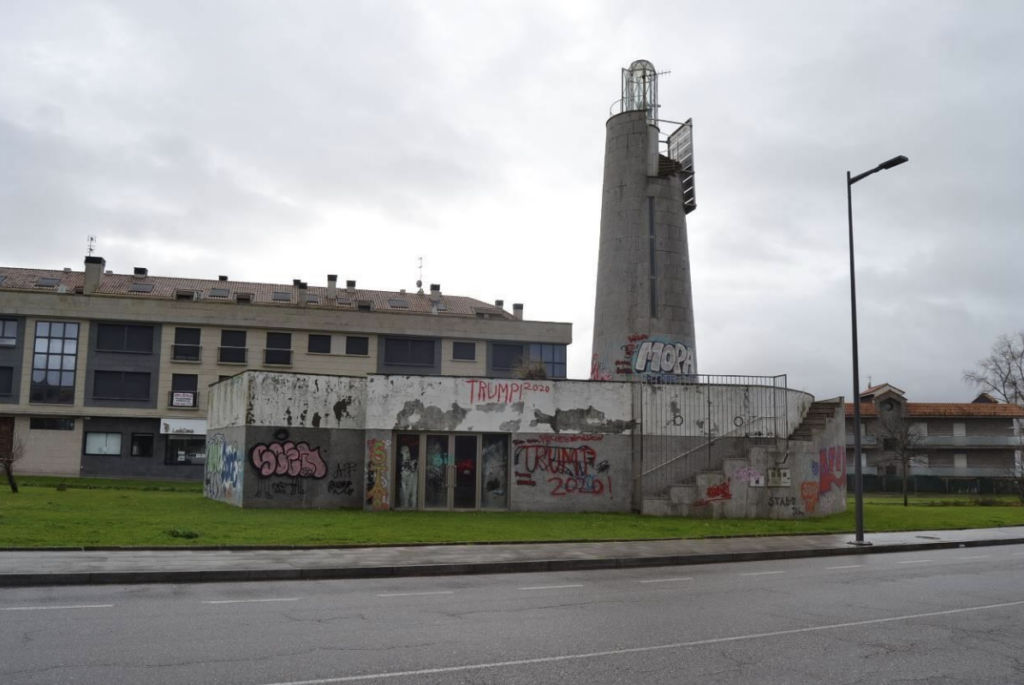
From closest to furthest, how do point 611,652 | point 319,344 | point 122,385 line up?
point 611,652
point 122,385
point 319,344

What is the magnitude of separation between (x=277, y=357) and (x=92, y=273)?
13736 millimetres

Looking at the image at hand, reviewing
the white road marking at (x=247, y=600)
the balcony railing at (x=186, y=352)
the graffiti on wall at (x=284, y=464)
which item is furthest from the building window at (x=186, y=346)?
the white road marking at (x=247, y=600)

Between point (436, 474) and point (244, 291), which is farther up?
point (244, 291)

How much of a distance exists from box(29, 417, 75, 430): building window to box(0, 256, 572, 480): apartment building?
62mm

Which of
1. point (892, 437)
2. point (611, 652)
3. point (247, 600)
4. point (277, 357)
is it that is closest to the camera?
point (611, 652)

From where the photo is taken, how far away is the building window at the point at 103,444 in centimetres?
5103

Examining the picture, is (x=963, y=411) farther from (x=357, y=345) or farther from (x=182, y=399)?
(x=182, y=399)

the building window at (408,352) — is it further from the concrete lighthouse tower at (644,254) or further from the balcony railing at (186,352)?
the concrete lighthouse tower at (644,254)

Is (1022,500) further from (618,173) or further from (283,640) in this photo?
(283,640)

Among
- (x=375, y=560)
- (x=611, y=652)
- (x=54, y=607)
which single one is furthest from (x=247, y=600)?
(x=611, y=652)

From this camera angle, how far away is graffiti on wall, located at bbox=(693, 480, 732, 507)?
25047mm

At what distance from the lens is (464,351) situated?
56.8 m

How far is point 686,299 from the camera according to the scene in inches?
1167

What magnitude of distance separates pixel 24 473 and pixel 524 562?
44265 millimetres
